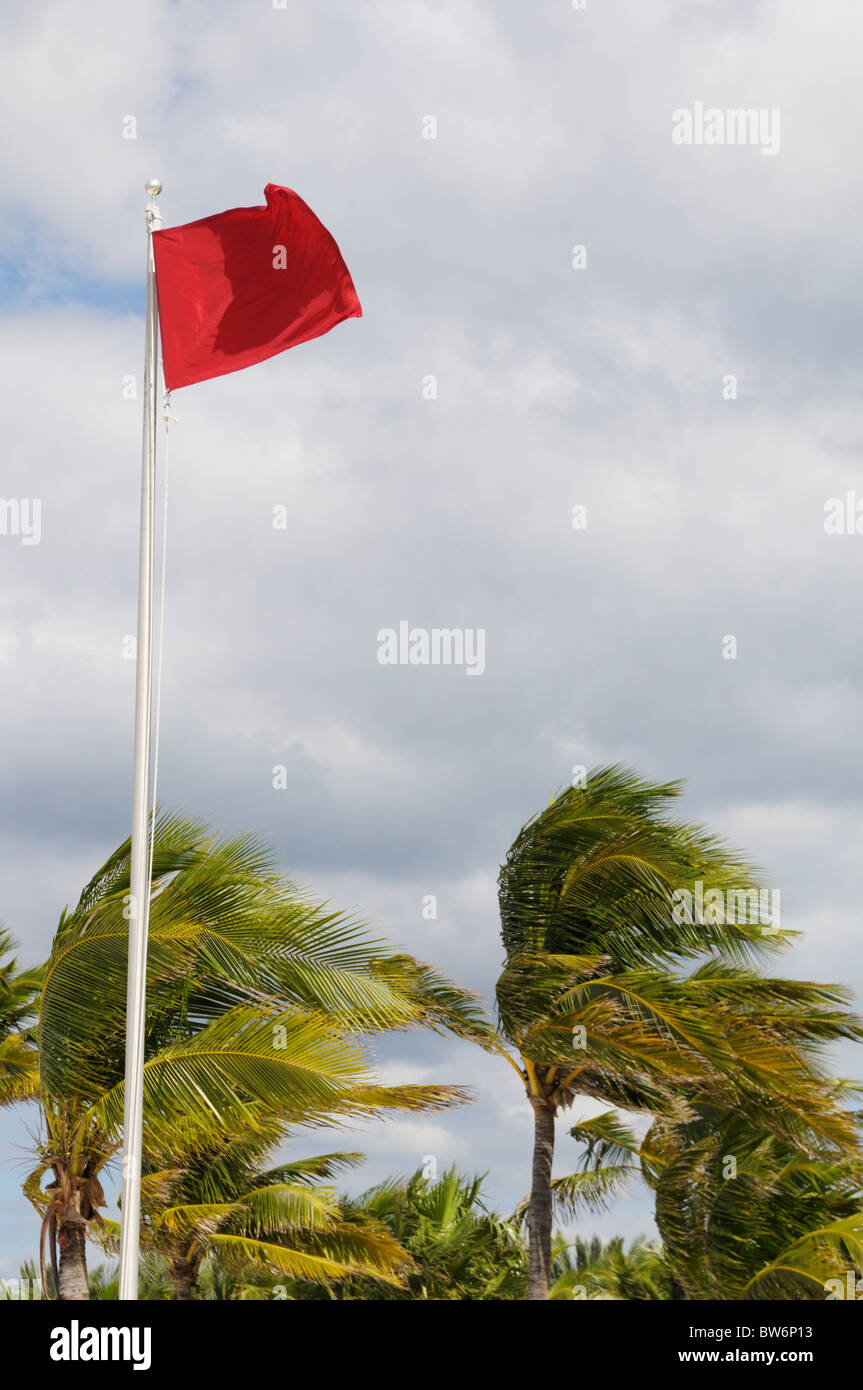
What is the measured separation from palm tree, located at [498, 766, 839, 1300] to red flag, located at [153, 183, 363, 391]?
7.57 meters

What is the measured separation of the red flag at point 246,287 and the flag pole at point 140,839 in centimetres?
18

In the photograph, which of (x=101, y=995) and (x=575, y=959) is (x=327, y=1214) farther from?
(x=101, y=995)

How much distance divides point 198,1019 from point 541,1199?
6.10 metres

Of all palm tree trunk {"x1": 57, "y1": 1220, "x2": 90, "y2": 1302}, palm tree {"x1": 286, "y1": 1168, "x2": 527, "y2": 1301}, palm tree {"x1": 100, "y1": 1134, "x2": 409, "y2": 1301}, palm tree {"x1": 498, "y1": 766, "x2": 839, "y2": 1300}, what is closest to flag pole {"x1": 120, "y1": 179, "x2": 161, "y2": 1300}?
palm tree trunk {"x1": 57, "y1": 1220, "x2": 90, "y2": 1302}

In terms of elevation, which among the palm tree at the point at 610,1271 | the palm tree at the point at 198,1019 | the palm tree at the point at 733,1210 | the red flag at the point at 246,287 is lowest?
the palm tree at the point at 610,1271

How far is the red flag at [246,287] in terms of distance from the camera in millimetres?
9344

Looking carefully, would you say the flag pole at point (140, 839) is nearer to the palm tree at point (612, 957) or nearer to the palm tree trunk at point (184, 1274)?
the palm tree at point (612, 957)

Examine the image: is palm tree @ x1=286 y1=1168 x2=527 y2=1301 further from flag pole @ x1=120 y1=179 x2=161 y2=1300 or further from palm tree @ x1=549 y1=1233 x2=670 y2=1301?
flag pole @ x1=120 y1=179 x2=161 y2=1300

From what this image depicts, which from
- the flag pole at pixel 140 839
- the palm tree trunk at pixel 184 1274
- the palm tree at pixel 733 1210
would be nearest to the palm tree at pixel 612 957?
→ the palm tree at pixel 733 1210

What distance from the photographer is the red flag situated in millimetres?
9344

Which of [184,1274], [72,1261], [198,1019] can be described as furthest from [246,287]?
[184,1274]

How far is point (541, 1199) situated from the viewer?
15.8 metres

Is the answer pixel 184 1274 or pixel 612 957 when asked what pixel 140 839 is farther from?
pixel 184 1274
